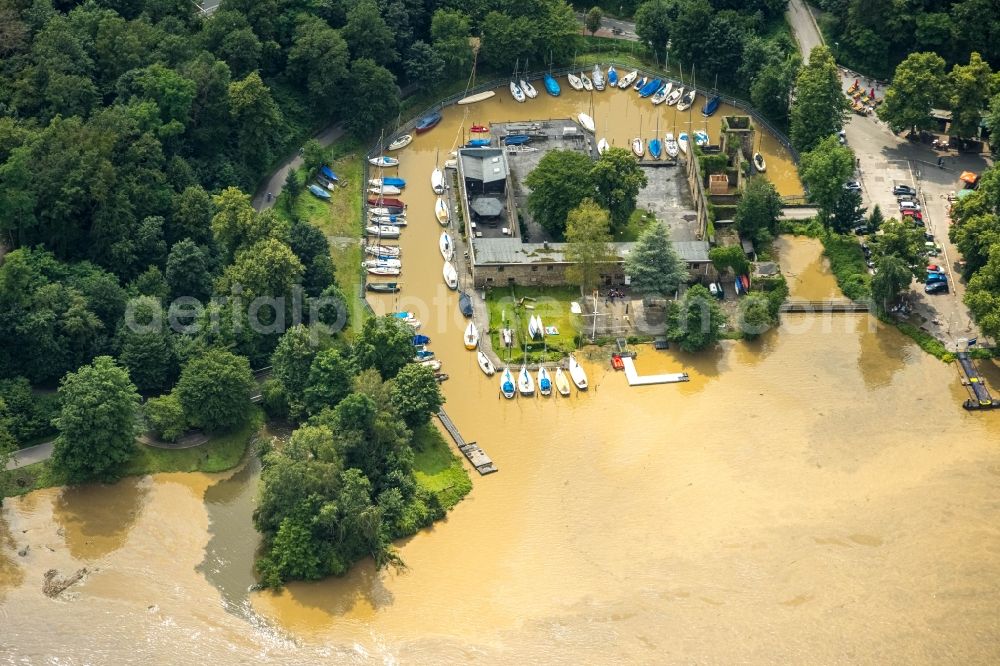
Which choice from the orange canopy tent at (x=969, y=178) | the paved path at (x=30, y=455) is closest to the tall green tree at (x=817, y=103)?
the orange canopy tent at (x=969, y=178)

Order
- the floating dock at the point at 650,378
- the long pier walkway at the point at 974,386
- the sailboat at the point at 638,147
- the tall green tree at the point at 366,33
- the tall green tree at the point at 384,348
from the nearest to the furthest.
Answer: the tall green tree at the point at 384,348
the long pier walkway at the point at 974,386
the floating dock at the point at 650,378
the tall green tree at the point at 366,33
the sailboat at the point at 638,147

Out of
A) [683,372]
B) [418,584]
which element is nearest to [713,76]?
[683,372]

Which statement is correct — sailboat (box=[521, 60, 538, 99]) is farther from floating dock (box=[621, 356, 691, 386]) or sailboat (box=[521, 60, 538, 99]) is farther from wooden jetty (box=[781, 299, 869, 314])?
floating dock (box=[621, 356, 691, 386])

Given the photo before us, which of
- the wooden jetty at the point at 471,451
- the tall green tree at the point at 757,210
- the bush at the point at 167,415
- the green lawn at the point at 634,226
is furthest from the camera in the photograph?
the green lawn at the point at 634,226

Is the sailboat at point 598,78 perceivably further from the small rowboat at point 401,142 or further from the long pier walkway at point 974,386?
the long pier walkway at point 974,386

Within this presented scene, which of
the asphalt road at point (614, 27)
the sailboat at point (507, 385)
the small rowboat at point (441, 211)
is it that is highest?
the asphalt road at point (614, 27)

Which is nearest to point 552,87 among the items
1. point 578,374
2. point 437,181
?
point 437,181

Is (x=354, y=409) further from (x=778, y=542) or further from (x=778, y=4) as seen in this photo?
(x=778, y=4)
